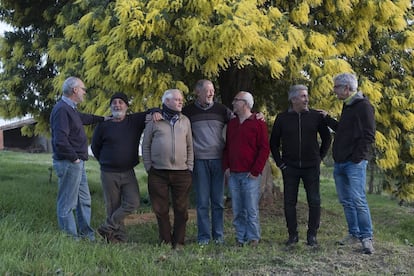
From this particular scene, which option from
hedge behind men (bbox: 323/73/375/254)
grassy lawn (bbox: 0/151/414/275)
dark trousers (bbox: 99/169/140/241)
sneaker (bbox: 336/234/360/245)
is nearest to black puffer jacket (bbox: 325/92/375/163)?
hedge behind men (bbox: 323/73/375/254)

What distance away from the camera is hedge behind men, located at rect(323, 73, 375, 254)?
19.7 feet

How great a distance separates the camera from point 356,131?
6.02 m

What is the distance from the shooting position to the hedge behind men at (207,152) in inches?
260

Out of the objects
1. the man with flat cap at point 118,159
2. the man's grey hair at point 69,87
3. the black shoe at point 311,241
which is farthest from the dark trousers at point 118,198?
the black shoe at point 311,241

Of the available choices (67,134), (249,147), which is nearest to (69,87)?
(67,134)

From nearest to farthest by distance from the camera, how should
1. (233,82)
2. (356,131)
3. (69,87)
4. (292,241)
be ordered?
(356,131) → (69,87) → (292,241) → (233,82)

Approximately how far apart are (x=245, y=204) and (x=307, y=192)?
78 cm

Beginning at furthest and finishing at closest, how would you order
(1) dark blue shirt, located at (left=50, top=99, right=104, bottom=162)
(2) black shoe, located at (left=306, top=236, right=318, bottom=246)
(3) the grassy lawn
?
1. (2) black shoe, located at (left=306, top=236, right=318, bottom=246)
2. (1) dark blue shirt, located at (left=50, top=99, right=104, bottom=162)
3. (3) the grassy lawn

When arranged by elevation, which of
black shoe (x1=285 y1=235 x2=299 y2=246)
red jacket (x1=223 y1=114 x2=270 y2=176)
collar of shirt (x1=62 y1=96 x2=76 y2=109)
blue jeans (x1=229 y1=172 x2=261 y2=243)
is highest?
collar of shirt (x1=62 y1=96 x2=76 y2=109)

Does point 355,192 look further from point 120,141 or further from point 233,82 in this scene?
point 233,82

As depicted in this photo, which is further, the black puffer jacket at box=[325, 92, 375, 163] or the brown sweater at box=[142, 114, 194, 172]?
the brown sweater at box=[142, 114, 194, 172]

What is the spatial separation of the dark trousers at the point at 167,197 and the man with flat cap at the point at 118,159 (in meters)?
0.34

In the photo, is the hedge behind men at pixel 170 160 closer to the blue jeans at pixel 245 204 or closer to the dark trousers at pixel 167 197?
the dark trousers at pixel 167 197

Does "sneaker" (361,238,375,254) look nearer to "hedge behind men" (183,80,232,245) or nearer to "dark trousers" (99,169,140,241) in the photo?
"hedge behind men" (183,80,232,245)
